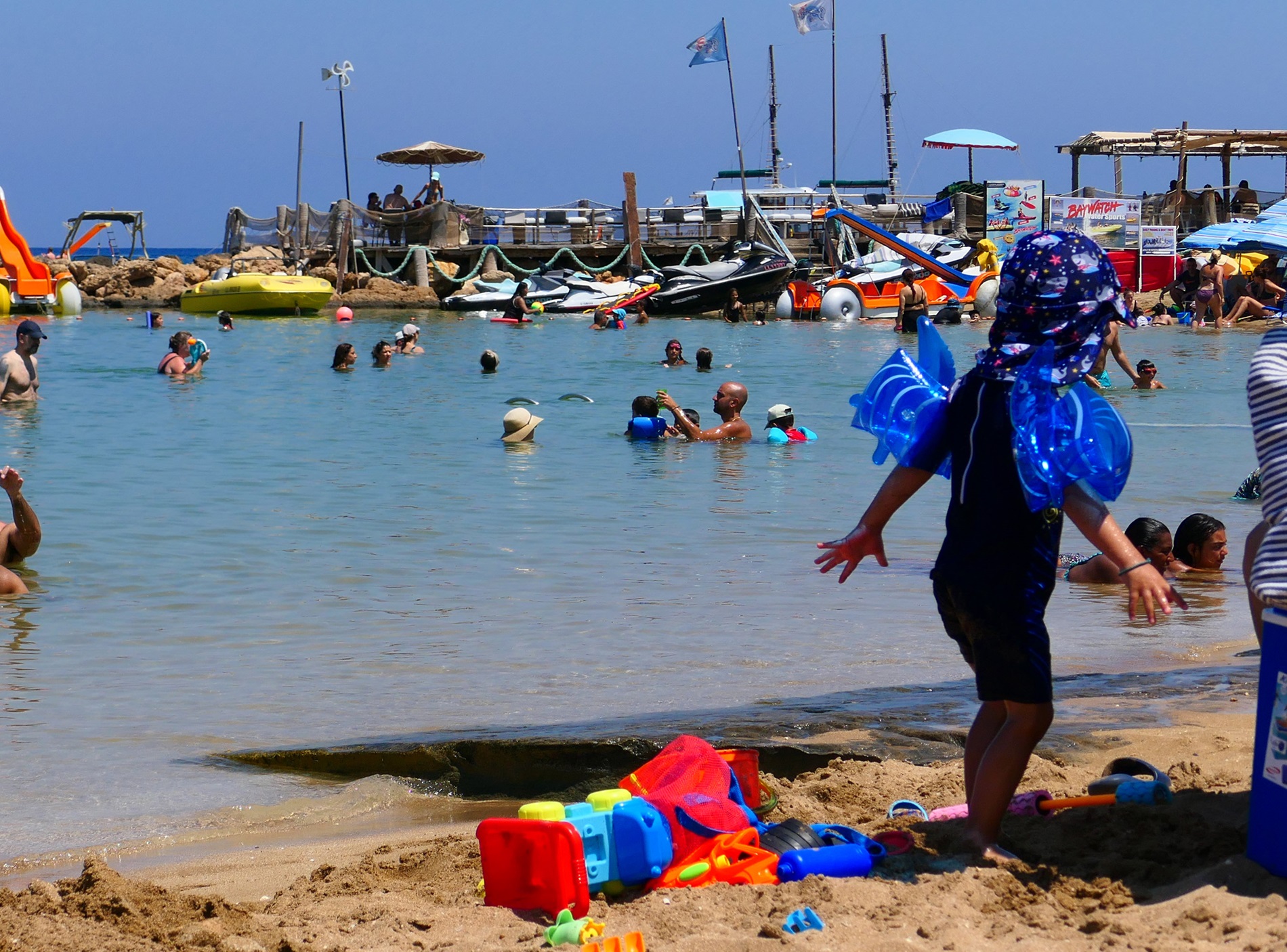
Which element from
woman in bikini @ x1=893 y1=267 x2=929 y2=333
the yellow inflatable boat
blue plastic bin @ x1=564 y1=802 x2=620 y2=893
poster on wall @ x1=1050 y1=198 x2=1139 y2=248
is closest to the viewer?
blue plastic bin @ x1=564 y1=802 x2=620 y2=893

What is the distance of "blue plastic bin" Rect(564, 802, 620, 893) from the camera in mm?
3039

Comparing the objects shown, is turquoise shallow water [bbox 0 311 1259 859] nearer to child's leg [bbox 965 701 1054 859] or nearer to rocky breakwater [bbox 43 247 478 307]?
child's leg [bbox 965 701 1054 859]

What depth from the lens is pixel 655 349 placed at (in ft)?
89.2

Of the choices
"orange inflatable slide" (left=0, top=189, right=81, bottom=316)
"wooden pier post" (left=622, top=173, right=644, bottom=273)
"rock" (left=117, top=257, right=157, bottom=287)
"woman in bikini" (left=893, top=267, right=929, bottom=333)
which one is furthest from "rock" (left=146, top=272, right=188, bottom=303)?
"woman in bikini" (left=893, top=267, right=929, bottom=333)

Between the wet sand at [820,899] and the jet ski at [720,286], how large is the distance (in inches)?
1284

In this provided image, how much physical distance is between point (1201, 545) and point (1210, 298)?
2391 centimetres

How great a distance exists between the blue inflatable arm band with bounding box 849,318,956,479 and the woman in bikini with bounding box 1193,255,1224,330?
92.1ft

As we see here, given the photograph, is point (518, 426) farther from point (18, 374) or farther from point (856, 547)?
point (856, 547)

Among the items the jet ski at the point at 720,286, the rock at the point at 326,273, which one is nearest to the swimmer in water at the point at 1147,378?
the jet ski at the point at 720,286

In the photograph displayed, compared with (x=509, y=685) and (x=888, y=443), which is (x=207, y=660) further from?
(x=888, y=443)

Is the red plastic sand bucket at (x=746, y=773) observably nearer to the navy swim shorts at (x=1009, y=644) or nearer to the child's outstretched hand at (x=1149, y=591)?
the navy swim shorts at (x=1009, y=644)

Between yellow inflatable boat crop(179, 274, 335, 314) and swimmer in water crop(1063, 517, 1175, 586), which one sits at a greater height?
yellow inflatable boat crop(179, 274, 335, 314)

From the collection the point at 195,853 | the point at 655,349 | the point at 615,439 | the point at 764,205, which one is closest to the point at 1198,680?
the point at 195,853

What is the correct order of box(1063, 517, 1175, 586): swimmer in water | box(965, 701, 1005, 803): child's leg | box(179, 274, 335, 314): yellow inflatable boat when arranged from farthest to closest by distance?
box(179, 274, 335, 314): yellow inflatable boat, box(1063, 517, 1175, 586): swimmer in water, box(965, 701, 1005, 803): child's leg
